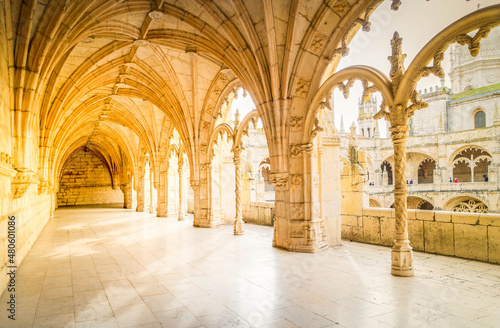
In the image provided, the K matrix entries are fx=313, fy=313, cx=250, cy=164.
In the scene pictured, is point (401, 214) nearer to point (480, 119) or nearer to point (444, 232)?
point (444, 232)

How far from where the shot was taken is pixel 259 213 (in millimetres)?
10086

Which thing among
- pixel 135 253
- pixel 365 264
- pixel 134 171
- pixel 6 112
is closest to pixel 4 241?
pixel 6 112

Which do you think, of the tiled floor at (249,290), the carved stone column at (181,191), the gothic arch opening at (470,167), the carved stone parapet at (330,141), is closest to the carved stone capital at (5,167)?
the tiled floor at (249,290)

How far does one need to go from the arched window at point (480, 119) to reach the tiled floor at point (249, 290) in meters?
30.3

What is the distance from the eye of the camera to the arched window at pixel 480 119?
2884 cm

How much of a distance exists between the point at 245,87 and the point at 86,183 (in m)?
22.4

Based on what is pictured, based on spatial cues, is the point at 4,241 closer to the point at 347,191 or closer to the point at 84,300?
the point at 84,300

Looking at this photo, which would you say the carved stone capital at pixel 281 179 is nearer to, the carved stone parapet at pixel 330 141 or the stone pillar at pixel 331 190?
the stone pillar at pixel 331 190

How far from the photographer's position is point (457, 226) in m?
5.06

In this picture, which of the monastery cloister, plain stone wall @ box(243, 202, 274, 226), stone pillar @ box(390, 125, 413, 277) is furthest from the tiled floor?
plain stone wall @ box(243, 202, 274, 226)

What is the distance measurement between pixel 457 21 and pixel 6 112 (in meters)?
5.89

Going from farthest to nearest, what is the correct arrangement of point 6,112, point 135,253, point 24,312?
point 135,253
point 6,112
point 24,312

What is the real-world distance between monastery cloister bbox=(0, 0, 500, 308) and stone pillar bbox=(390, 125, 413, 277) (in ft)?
0.05

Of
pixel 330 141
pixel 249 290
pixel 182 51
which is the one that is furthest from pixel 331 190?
pixel 182 51
